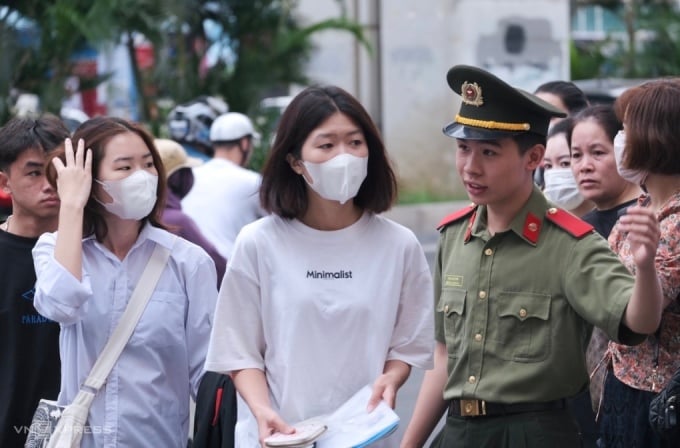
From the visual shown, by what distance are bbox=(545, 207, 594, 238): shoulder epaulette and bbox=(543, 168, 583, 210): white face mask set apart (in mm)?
1665

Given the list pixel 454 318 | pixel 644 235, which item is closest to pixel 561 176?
pixel 454 318

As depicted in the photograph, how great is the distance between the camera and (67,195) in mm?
4219

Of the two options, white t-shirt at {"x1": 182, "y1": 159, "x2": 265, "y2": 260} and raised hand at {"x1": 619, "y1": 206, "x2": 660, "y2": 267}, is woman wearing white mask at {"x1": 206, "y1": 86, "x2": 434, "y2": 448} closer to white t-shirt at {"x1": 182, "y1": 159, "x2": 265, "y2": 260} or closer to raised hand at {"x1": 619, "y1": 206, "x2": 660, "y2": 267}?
raised hand at {"x1": 619, "y1": 206, "x2": 660, "y2": 267}

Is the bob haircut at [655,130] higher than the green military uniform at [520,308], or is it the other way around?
the bob haircut at [655,130]

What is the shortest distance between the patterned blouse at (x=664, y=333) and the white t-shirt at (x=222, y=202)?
11.5 feet

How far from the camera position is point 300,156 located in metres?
3.88

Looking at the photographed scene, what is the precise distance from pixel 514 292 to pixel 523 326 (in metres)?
0.10

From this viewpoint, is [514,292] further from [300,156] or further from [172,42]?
[172,42]

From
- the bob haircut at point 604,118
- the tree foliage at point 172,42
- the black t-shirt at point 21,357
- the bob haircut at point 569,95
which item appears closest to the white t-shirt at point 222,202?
the bob haircut at point 569,95

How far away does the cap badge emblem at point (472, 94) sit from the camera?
3.79 metres

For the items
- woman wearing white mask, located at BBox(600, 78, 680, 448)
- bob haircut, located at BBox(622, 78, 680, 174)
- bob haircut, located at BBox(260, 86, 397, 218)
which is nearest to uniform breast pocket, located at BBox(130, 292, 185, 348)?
A: bob haircut, located at BBox(260, 86, 397, 218)

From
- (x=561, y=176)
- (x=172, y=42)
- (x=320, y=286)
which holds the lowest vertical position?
→ (x=320, y=286)

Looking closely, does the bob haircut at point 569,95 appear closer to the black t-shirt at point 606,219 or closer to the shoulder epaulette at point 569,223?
the black t-shirt at point 606,219

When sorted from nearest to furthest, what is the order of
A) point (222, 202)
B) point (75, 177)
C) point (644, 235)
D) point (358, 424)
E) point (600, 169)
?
point (644, 235)
point (358, 424)
point (75, 177)
point (600, 169)
point (222, 202)
